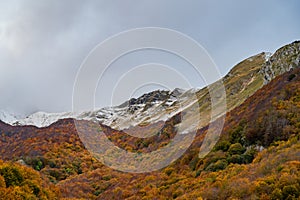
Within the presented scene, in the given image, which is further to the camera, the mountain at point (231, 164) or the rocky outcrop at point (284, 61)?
the rocky outcrop at point (284, 61)

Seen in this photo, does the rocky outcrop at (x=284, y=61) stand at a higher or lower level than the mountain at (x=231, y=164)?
higher

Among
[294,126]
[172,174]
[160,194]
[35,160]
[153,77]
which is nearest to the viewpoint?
[294,126]

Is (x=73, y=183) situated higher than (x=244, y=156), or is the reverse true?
(x=73, y=183)

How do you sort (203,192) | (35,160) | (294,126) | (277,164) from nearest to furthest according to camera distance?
(277,164) < (203,192) < (294,126) < (35,160)

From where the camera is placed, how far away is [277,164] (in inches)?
624

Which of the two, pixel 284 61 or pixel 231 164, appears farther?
pixel 284 61

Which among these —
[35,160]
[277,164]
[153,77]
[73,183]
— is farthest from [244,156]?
[35,160]

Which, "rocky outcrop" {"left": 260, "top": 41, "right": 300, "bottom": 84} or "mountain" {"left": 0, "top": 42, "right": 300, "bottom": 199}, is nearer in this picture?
"mountain" {"left": 0, "top": 42, "right": 300, "bottom": 199}

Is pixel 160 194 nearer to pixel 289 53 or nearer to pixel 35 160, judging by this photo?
pixel 289 53

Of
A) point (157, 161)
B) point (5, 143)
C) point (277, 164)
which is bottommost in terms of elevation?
point (277, 164)

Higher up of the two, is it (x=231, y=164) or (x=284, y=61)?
(x=284, y=61)

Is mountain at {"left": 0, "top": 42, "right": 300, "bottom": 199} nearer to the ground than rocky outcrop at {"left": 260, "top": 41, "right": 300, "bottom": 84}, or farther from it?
nearer to the ground

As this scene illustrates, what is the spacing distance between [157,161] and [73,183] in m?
9.70

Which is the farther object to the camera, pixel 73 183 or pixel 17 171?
pixel 73 183
